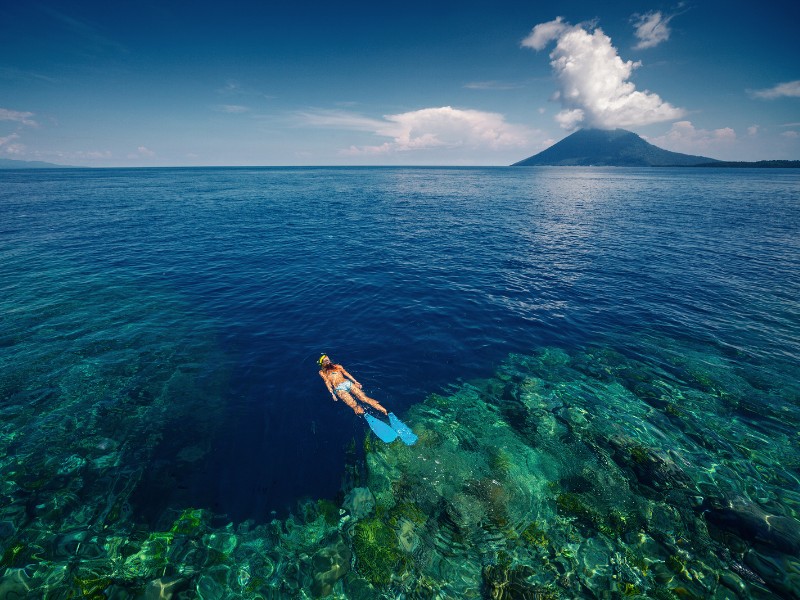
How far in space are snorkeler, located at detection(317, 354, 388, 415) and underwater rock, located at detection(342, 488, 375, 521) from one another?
4.28 metres

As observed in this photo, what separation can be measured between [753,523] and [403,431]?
13365 millimetres

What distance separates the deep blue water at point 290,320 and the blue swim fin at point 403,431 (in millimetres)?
1430

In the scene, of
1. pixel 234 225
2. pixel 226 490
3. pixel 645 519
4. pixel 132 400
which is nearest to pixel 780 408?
pixel 645 519

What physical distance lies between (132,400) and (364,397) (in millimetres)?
12559

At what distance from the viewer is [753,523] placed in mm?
11477

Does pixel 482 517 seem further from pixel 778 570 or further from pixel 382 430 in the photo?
pixel 778 570

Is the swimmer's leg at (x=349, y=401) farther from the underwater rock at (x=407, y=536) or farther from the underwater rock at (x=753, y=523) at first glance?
the underwater rock at (x=753, y=523)

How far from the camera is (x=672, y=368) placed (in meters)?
20.2

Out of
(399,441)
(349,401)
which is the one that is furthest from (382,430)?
(349,401)

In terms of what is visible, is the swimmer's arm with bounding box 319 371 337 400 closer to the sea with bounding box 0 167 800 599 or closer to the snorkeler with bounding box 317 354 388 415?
the snorkeler with bounding box 317 354 388 415

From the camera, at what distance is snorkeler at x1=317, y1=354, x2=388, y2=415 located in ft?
57.8

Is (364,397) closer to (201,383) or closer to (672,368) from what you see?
(201,383)

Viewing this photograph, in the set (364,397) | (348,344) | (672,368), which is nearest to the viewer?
(364,397)

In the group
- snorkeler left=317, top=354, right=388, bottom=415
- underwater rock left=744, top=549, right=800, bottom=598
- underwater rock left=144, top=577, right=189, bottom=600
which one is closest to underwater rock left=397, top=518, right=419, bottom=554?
snorkeler left=317, top=354, right=388, bottom=415
